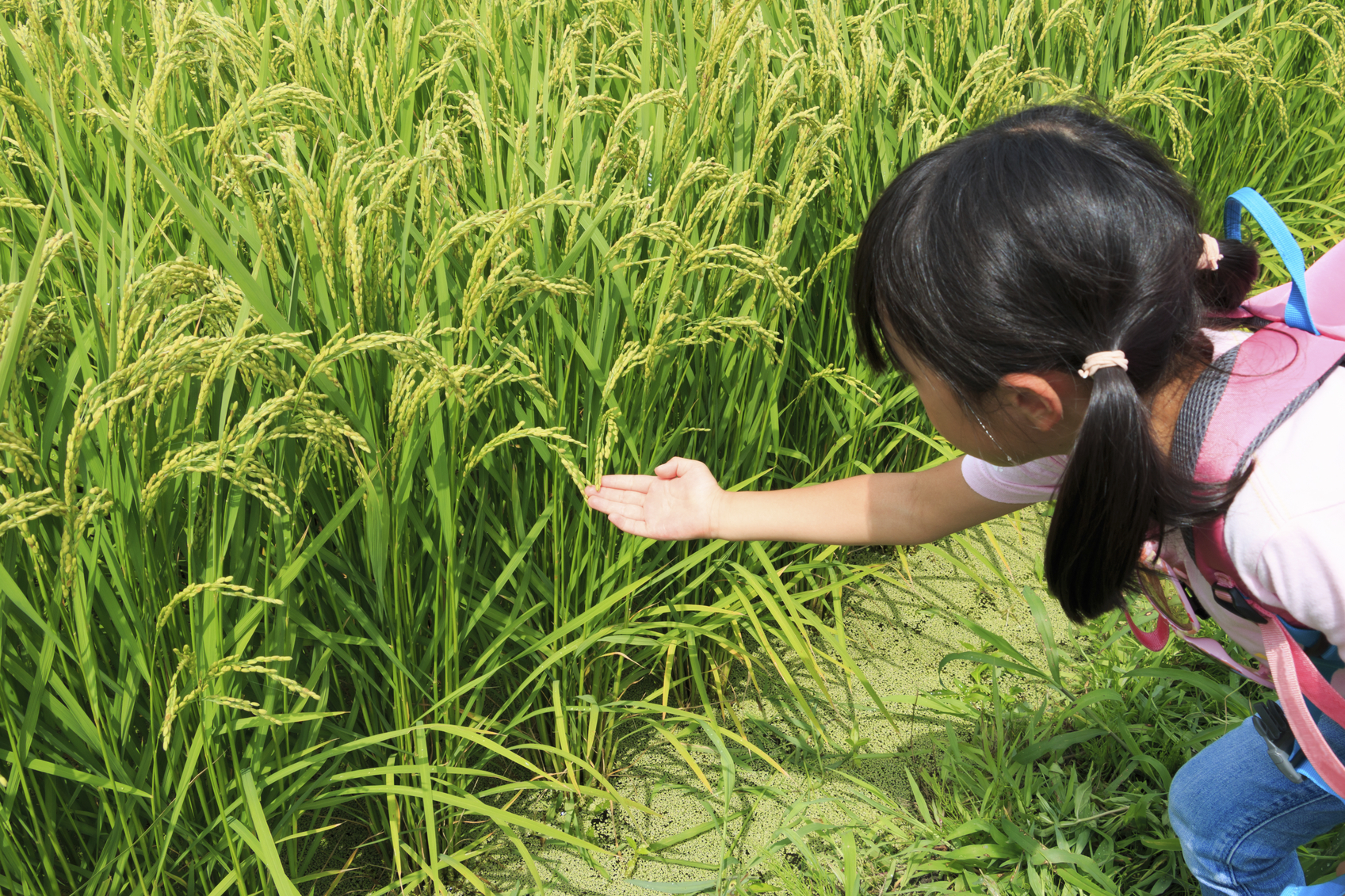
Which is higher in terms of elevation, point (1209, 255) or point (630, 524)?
point (1209, 255)

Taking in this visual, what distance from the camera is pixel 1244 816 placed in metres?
1.30

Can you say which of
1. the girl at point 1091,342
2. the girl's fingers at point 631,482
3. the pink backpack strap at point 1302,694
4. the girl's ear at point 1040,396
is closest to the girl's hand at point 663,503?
the girl's fingers at point 631,482

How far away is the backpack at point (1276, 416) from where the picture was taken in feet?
3.41

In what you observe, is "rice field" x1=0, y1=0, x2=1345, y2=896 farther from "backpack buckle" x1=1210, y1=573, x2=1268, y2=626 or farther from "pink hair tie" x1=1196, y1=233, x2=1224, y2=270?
"backpack buckle" x1=1210, y1=573, x2=1268, y2=626

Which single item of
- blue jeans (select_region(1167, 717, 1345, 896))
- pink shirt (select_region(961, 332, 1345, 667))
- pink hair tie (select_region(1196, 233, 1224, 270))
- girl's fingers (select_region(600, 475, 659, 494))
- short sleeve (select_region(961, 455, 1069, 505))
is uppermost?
pink hair tie (select_region(1196, 233, 1224, 270))

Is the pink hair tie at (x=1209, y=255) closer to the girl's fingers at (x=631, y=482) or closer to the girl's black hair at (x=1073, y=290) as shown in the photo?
the girl's black hair at (x=1073, y=290)

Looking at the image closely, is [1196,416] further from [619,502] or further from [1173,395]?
[619,502]

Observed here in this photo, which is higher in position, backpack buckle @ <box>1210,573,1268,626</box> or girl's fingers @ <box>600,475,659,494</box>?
backpack buckle @ <box>1210,573,1268,626</box>

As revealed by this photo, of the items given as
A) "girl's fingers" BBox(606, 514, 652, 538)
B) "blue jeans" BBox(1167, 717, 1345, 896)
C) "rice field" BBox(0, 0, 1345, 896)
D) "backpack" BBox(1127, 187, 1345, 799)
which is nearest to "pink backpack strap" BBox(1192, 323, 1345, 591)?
"backpack" BBox(1127, 187, 1345, 799)

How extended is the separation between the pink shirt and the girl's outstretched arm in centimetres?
41

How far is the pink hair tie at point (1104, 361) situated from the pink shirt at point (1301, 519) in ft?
0.61

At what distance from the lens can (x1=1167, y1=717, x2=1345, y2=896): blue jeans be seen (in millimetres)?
1287

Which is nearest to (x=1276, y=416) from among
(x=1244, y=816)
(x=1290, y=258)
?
(x=1290, y=258)

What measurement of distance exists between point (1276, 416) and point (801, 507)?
0.64m
